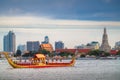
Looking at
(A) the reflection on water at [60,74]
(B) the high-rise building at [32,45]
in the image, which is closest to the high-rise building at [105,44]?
(B) the high-rise building at [32,45]

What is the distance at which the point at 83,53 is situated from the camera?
112 metres

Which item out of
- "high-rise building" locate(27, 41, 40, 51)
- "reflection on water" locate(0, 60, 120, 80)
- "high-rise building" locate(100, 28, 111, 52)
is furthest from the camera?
"high-rise building" locate(27, 41, 40, 51)

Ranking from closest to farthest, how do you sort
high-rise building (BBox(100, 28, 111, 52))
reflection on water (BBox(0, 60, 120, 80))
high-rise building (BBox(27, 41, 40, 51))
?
1. reflection on water (BBox(0, 60, 120, 80))
2. high-rise building (BBox(100, 28, 111, 52))
3. high-rise building (BBox(27, 41, 40, 51))

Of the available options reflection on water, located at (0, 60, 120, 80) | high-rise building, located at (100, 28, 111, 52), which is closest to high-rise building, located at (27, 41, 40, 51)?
high-rise building, located at (100, 28, 111, 52)

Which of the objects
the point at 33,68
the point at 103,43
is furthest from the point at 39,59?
the point at 103,43

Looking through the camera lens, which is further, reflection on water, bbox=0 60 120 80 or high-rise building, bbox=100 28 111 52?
high-rise building, bbox=100 28 111 52

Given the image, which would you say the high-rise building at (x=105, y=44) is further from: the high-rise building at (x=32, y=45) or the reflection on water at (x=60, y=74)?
the reflection on water at (x=60, y=74)

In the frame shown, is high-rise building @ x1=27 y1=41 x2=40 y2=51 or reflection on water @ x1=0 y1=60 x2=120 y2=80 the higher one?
high-rise building @ x1=27 y1=41 x2=40 y2=51

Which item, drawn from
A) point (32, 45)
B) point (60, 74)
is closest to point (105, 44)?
point (32, 45)

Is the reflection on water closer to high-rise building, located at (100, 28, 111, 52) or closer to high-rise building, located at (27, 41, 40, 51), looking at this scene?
high-rise building, located at (100, 28, 111, 52)

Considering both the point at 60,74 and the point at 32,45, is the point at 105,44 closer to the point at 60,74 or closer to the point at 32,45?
the point at 32,45

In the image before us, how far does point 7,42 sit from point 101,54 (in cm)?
5113

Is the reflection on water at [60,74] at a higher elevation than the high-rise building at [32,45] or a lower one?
lower

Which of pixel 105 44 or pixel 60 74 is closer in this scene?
pixel 60 74
